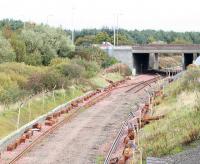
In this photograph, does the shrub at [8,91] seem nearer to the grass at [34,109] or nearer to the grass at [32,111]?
the grass at [34,109]

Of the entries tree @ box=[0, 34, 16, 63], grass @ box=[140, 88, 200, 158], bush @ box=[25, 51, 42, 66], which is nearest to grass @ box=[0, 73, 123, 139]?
grass @ box=[140, 88, 200, 158]

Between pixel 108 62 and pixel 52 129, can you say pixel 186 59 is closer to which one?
pixel 108 62

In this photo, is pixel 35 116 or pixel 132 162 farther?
pixel 35 116

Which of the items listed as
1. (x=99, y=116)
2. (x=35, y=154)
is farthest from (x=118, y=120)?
(x=35, y=154)

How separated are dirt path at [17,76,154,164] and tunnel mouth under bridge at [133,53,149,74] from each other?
41849 mm

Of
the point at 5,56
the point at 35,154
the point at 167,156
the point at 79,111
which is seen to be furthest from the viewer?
the point at 5,56

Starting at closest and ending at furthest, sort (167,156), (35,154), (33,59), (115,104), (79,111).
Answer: (167,156) < (35,154) < (79,111) < (115,104) < (33,59)

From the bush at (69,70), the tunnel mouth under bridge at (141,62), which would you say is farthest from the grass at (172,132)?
the tunnel mouth under bridge at (141,62)

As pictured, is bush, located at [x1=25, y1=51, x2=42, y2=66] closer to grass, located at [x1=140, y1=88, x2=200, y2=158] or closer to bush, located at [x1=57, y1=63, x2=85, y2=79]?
bush, located at [x1=57, y1=63, x2=85, y2=79]

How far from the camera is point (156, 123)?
2950 centimetres

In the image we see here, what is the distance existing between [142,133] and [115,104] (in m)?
17.6

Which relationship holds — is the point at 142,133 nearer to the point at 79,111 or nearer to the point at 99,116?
the point at 99,116

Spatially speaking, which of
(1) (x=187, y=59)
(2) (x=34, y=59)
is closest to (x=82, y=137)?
(2) (x=34, y=59)

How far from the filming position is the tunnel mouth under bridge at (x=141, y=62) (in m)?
86.1
